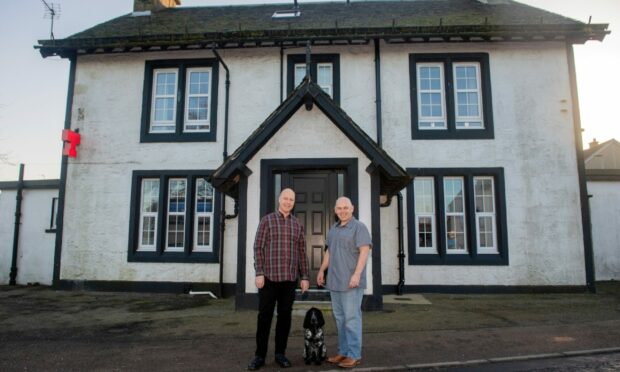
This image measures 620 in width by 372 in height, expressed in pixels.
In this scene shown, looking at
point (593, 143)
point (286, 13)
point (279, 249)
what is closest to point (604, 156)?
point (593, 143)

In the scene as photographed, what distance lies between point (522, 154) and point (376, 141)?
4.00m

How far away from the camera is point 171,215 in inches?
461

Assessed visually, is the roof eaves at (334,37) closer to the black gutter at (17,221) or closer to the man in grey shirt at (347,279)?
the black gutter at (17,221)

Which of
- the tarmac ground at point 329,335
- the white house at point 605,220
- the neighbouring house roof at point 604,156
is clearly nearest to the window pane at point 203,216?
the tarmac ground at point 329,335

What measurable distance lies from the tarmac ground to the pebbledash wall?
49.7 inches

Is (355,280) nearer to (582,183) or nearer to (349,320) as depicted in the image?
(349,320)

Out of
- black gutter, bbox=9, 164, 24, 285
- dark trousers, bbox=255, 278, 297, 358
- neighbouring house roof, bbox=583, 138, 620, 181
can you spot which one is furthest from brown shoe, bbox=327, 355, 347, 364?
neighbouring house roof, bbox=583, 138, 620, 181

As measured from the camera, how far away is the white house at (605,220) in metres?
13.3

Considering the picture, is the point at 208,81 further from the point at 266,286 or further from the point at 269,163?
the point at 266,286

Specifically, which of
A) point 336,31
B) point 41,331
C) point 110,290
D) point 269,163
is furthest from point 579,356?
point 110,290

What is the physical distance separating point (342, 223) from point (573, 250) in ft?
28.8

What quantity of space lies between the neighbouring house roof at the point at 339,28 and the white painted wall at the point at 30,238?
4964 millimetres

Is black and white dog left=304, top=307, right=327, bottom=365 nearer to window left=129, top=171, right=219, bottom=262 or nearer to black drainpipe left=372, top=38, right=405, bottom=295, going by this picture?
black drainpipe left=372, top=38, right=405, bottom=295

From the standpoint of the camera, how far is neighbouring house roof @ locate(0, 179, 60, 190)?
45.2 ft
